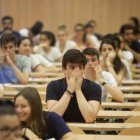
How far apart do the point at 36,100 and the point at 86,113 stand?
105 cm

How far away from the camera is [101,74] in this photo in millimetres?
5688

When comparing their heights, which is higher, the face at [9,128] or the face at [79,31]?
the face at [79,31]

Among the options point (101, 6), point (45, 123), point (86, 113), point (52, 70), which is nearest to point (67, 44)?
point (52, 70)

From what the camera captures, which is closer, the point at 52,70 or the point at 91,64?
the point at 91,64

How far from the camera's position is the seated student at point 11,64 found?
6.21 m

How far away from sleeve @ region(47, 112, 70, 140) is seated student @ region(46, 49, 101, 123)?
0.81 metres

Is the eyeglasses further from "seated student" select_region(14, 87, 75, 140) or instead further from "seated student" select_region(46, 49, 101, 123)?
"seated student" select_region(46, 49, 101, 123)

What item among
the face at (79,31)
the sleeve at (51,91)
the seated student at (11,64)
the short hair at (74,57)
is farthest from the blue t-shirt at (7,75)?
the face at (79,31)

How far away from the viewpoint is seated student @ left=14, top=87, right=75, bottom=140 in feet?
11.4

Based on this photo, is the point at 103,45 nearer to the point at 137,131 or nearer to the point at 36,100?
the point at 137,131

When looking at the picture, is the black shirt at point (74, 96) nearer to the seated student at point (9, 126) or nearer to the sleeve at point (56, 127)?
the sleeve at point (56, 127)

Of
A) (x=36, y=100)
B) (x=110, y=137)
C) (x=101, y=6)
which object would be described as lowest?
(x=110, y=137)

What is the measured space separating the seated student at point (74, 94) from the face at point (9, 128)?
1741 mm

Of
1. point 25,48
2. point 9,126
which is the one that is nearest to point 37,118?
point 9,126
